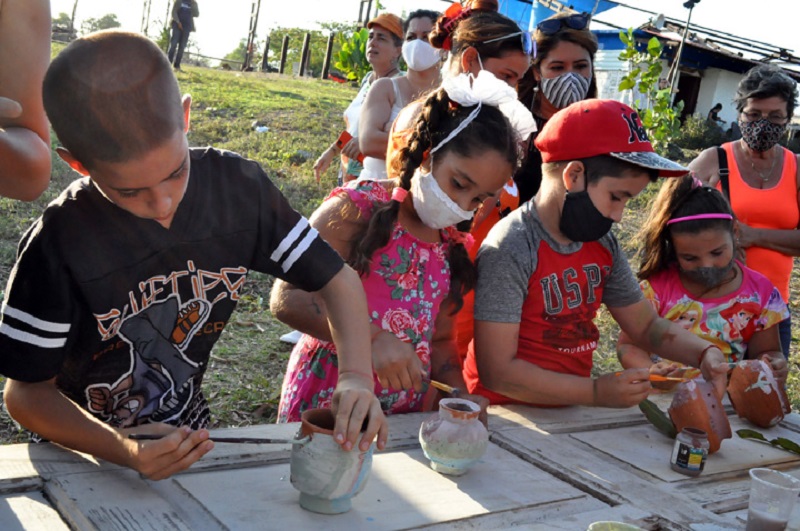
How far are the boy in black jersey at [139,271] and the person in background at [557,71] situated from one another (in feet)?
5.47

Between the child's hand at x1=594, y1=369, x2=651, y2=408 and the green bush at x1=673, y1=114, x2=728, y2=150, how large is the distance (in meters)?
13.4

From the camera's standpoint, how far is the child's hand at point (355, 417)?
1363 millimetres

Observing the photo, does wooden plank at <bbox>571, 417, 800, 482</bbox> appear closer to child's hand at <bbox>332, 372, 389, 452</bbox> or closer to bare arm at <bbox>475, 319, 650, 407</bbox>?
bare arm at <bbox>475, 319, 650, 407</bbox>

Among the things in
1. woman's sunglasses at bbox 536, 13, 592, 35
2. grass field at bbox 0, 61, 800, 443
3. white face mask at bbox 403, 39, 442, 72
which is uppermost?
woman's sunglasses at bbox 536, 13, 592, 35

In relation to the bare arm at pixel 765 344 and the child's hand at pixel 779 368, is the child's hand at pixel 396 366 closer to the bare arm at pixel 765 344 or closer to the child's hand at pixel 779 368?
the child's hand at pixel 779 368

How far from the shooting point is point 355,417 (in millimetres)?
1389

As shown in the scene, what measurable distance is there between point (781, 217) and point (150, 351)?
301cm

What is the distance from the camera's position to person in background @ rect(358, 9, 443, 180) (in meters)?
3.64

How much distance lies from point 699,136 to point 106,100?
49.8 ft

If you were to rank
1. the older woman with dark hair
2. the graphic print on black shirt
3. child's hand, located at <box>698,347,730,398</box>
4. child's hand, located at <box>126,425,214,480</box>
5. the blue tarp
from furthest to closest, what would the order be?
1. the blue tarp
2. the older woman with dark hair
3. child's hand, located at <box>698,347,730,398</box>
4. the graphic print on black shirt
5. child's hand, located at <box>126,425,214,480</box>

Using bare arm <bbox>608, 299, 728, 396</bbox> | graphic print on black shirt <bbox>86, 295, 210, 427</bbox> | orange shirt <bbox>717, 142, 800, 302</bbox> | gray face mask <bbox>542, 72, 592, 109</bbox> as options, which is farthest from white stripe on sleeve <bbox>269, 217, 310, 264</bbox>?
orange shirt <bbox>717, 142, 800, 302</bbox>

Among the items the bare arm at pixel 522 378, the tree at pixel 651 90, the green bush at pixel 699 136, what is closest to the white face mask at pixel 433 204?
the bare arm at pixel 522 378

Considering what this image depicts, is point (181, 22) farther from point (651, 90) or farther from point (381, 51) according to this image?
point (381, 51)

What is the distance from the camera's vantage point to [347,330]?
1646 mm
